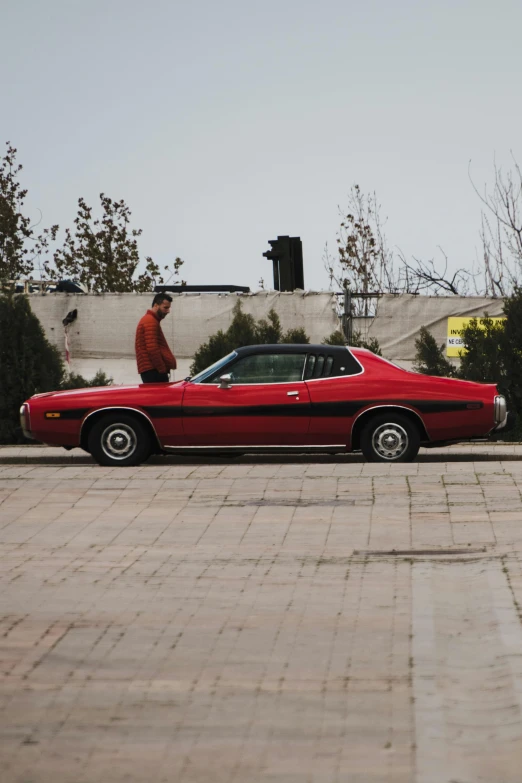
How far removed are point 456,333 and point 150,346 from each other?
18.6ft

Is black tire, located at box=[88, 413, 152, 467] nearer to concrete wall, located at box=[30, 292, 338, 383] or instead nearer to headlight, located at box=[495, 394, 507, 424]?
headlight, located at box=[495, 394, 507, 424]

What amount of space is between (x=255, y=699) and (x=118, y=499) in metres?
5.36

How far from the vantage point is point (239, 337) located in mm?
17875

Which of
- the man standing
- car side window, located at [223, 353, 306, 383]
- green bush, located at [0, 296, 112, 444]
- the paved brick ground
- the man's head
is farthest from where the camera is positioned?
green bush, located at [0, 296, 112, 444]

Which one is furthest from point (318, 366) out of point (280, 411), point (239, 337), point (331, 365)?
point (239, 337)

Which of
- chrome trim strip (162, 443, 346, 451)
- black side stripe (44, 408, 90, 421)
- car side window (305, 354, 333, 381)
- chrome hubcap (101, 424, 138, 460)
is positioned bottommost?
chrome trim strip (162, 443, 346, 451)

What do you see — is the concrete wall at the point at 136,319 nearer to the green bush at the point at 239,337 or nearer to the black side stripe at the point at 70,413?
the green bush at the point at 239,337

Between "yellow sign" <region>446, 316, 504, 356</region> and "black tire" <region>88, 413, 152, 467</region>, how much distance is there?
6.61 m

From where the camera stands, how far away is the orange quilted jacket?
14148 millimetres

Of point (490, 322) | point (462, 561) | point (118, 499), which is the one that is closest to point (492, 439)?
point (490, 322)

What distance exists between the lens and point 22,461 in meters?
14.7

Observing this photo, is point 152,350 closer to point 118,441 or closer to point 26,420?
point 118,441

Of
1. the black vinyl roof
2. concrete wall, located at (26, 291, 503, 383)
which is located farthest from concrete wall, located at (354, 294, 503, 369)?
the black vinyl roof

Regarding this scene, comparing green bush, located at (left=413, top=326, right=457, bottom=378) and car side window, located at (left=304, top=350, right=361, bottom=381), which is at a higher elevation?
car side window, located at (left=304, top=350, right=361, bottom=381)
